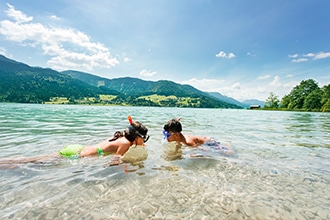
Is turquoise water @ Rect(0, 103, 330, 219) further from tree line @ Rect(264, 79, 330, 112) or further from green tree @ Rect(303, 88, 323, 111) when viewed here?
green tree @ Rect(303, 88, 323, 111)

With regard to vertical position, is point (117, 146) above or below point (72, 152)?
above

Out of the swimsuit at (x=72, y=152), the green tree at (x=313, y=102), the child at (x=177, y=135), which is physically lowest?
the swimsuit at (x=72, y=152)

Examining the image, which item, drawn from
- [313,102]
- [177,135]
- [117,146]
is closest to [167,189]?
[117,146]

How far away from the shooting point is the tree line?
285ft

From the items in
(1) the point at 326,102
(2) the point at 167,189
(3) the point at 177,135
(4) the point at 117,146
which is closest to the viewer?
(2) the point at 167,189

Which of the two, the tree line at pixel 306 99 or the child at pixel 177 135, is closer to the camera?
the child at pixel 177 135

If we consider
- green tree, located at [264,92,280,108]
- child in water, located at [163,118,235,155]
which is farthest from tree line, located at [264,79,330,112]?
child in water, located at [163,118,235,155]

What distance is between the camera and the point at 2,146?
8156 mm

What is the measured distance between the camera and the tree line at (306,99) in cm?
8700

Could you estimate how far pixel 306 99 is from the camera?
312 ft

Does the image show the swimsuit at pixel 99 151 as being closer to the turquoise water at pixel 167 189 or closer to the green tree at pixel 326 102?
the turquoise water at pixel 167 189

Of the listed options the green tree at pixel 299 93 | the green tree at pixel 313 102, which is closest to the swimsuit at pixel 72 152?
the green tree at pixel 313 102

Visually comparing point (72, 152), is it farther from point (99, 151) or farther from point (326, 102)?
point (326, 102)

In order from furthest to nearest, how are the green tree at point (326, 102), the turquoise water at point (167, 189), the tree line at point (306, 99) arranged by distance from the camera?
the tree line at point (306, 99)
the green tree at point (326, 102)
the turquoise water at point (167, 189)
